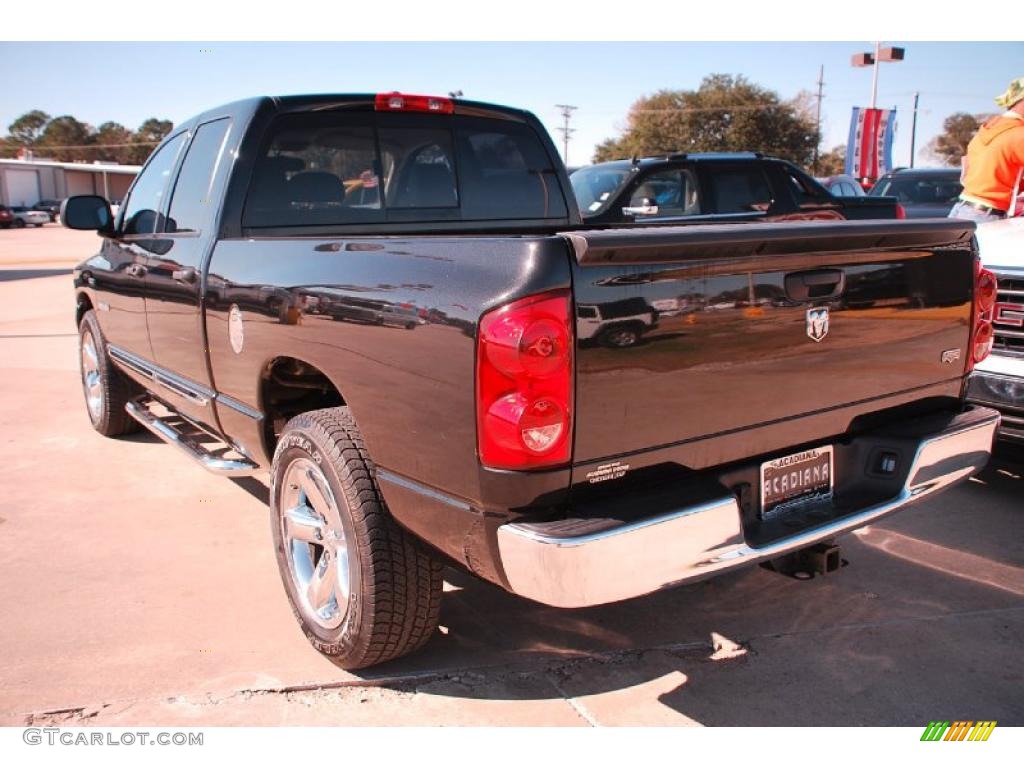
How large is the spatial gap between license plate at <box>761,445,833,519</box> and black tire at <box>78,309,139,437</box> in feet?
14.3

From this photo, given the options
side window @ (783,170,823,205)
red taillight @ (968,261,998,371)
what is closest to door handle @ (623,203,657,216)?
side window @ (783,170,823,205)

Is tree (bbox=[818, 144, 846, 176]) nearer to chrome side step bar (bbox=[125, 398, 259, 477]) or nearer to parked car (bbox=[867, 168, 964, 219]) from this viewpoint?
parked car (bbox=[867, 168, 964, 219])

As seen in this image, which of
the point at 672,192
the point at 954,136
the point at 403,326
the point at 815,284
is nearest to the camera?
the point at 403,326

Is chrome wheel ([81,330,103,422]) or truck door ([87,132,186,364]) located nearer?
truck door ([87,132,186,364])

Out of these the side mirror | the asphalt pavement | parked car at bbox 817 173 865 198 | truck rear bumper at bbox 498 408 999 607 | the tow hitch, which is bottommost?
the asphalt pavement

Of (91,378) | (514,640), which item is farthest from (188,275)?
(91,378)

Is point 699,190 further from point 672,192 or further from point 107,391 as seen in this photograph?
point 107,391

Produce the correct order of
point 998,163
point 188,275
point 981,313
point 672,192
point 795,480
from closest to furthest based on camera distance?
point 795,480
point 981,313
point 188,275
point 998,163
point 672,192

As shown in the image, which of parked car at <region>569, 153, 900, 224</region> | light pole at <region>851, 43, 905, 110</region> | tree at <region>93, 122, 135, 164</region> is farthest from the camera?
tree at <region>93, 122, 135, 164</region>

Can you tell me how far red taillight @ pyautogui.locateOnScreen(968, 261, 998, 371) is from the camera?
3.18 meters

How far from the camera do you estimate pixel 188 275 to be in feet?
12.3

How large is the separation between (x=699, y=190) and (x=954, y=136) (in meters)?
68.4

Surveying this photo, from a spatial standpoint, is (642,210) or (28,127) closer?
(642,210)

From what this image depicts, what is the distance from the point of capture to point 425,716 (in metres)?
2.71
